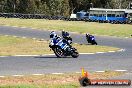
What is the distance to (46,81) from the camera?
13.2 metres

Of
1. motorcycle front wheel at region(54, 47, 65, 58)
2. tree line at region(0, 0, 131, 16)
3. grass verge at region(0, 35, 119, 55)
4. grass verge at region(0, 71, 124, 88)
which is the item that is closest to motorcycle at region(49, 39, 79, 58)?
motorcycle front wheel at region(54, 47, 65, 58)

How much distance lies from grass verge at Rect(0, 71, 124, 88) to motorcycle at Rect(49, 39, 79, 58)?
21.3 ft

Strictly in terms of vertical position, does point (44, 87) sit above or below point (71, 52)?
above

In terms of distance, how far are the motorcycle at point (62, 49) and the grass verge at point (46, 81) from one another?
650 centimetres

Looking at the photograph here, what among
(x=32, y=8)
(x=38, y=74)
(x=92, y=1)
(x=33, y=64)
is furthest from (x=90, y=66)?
(x=92, y=1)

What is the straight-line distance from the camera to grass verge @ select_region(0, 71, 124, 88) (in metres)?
12.0

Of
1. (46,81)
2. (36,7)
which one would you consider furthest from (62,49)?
(36,7)

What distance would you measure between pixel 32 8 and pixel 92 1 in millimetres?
29644

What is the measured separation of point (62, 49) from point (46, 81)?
8751mm

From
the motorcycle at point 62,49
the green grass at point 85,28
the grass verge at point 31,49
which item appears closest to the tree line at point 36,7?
the green grass at point 85,28

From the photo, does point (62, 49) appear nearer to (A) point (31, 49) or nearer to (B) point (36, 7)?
(A) point (31, 49)

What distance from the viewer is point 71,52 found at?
21703mm

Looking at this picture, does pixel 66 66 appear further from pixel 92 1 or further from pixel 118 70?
pixel 92 1

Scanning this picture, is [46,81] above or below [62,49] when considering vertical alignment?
above
